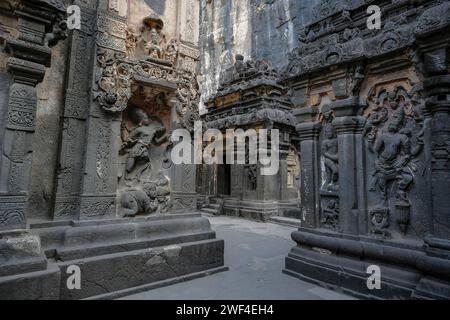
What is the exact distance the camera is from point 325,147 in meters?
4.83

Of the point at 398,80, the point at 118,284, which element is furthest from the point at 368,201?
the point at 118,284

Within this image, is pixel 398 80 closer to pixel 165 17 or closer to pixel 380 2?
pixel 380 2

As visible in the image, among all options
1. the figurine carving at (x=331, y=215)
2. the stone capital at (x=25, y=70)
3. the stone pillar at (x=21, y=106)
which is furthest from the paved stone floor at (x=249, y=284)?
the stone capital at (x=25, y=70)

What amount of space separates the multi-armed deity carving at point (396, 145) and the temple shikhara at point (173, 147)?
18 millimetres

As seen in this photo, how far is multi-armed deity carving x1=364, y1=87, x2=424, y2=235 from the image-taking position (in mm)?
3797

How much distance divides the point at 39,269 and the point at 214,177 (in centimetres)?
1115

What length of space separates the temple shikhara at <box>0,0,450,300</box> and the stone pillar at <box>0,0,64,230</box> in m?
0.01

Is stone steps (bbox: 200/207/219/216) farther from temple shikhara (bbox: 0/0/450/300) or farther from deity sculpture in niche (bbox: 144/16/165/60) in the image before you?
deity sculpture in niche (bbox: 144/16/165/60)

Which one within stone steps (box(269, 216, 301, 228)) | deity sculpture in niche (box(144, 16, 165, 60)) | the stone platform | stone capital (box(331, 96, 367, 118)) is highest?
deity sculpture in niche (box(144, 16, 165, 60))

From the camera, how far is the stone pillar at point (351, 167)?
426 cm

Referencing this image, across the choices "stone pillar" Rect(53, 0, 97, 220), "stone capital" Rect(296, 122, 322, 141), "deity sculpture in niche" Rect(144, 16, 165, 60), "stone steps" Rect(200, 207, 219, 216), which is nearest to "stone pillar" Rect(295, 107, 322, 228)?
"stone capital" Rect(296, 122, 322, 141)

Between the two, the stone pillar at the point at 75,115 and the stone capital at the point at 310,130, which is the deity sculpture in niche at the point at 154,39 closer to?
the stone pillar at the point at 75,115

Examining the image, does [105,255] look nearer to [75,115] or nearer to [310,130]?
[75,115]

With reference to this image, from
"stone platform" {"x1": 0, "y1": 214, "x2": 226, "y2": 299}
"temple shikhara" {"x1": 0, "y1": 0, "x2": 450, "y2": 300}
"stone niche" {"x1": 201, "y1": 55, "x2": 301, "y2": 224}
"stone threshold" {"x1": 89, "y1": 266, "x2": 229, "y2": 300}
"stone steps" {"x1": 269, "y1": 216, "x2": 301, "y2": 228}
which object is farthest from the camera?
"stone niche" {"x1": 201, "y1": 55, "x2": 301, "y2": 224}
